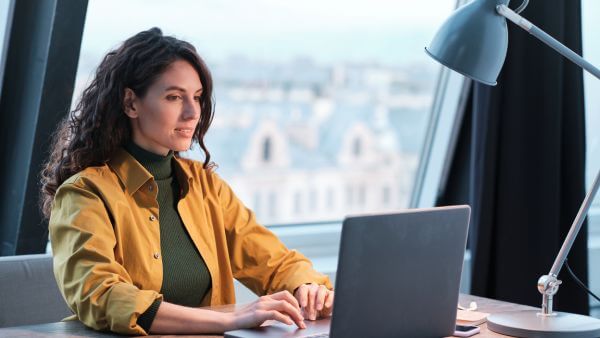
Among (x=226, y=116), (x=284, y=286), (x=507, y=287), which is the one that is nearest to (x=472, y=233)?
(x=507, y=287)

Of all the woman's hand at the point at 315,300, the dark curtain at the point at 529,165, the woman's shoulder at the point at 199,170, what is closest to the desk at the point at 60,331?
the woman's hand at the point at 315,300

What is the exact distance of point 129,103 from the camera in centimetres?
228

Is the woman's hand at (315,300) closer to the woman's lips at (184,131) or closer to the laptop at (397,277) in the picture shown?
the laptop at (397,277)

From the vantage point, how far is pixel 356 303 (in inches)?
65.7

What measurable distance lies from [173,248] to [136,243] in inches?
5.2

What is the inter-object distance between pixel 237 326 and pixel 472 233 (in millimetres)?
1893

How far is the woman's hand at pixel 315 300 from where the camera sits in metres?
2.08

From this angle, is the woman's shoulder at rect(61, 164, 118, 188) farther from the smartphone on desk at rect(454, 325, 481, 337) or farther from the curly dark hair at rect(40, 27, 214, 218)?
the smartphone on desk at rect(454, 325, 481, 337)

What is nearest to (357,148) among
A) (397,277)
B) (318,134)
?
(318,134)

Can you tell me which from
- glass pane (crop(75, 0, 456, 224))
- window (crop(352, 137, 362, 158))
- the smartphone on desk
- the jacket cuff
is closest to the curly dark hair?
the jacket cuff

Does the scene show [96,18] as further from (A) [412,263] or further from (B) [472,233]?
(A) [412,263]

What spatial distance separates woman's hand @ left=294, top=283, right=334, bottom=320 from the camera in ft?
6.83

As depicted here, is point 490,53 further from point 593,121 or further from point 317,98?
point 593,121

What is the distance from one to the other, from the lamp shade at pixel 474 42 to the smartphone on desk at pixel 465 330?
53cm
